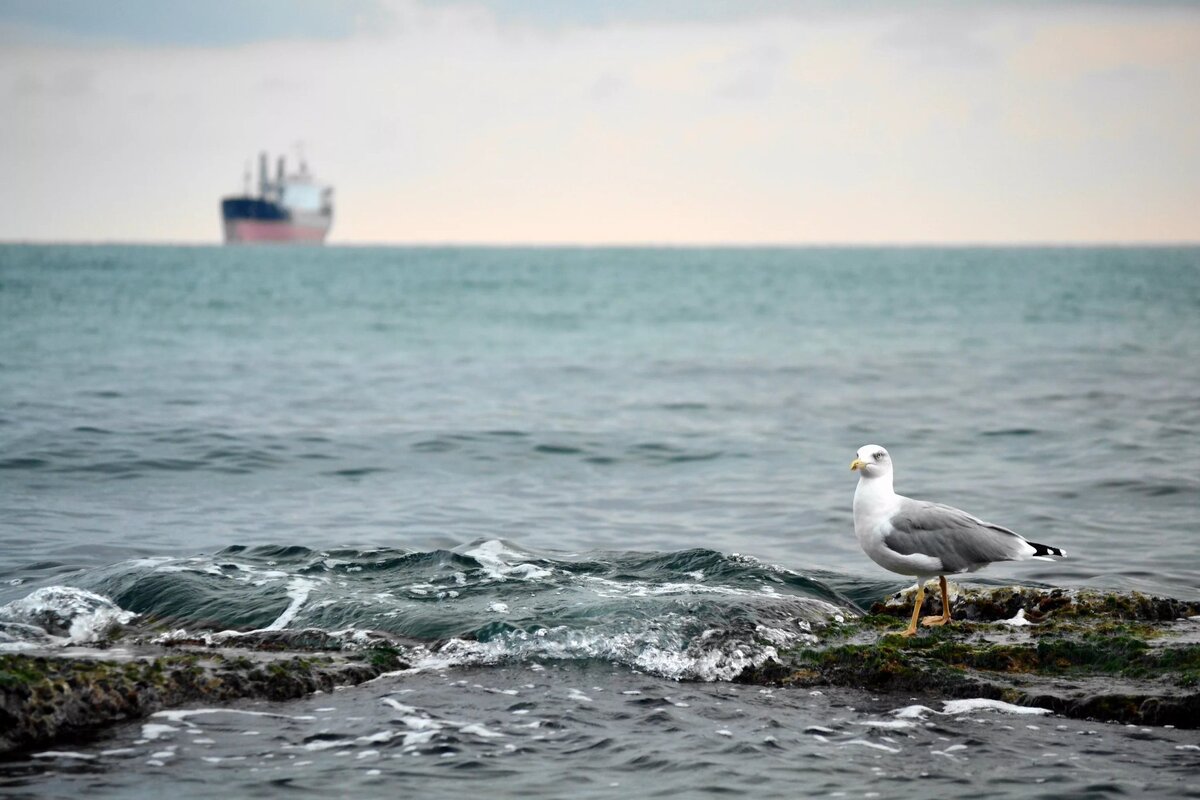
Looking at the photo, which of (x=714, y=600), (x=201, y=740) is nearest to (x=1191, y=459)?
(x=714, y=600)

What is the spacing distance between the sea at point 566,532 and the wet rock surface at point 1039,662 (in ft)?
0.69

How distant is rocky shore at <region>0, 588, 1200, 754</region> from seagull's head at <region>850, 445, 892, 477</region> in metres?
1.02

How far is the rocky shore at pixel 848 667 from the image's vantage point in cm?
671

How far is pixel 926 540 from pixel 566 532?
5.41 metres

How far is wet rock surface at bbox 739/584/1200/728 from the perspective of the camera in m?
6.95

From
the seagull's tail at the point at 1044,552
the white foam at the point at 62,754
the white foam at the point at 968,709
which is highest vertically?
the seagull's tail at the point at 1044,552

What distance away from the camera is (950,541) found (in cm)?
825

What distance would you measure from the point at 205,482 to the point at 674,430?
26.9 ft

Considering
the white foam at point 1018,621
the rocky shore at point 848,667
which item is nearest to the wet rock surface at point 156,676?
the rocky shore at point 848,667

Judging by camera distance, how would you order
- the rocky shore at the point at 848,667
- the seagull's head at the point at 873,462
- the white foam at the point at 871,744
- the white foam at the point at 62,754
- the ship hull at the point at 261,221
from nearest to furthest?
the white foam at the point at 62,754 < the white foam at the point at 871,744 < the rocky shore at the point at 848,667 < the seagull's head at the point at 873,462 < the ship hull at the point at 261,221

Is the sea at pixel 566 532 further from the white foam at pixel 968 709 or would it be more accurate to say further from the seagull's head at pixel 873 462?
the seagull's head at pixel 873 462

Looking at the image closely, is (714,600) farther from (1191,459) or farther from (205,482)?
(1191,459)

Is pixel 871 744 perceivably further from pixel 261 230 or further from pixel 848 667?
pixel 261 230

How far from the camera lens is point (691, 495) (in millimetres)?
15547
